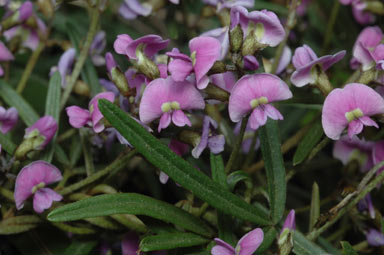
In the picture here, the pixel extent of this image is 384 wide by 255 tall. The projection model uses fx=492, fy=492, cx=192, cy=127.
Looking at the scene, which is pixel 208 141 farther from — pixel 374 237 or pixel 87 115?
pixel 374 237

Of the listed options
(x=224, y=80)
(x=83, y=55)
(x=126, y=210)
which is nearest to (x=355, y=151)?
(x=224, y=80)

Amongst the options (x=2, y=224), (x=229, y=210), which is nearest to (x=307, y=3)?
(x=229, y=210)

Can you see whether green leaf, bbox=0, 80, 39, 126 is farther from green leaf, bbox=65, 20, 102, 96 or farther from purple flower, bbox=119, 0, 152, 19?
purple flower, bbox=119, 0, 152, 19

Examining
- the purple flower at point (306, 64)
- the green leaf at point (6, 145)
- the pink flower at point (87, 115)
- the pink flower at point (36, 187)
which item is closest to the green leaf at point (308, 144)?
the purple flower at point (306, 64)

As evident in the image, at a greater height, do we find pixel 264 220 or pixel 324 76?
pixel 324 76

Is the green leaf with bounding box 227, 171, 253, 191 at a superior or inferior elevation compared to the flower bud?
inferior

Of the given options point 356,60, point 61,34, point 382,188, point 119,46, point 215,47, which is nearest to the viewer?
point 215,47

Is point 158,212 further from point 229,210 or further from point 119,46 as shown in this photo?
point 119,46

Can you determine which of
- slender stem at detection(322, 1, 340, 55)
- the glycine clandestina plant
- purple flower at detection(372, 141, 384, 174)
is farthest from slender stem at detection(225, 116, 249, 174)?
slender stem at detection(322, 1, 340, 55)
